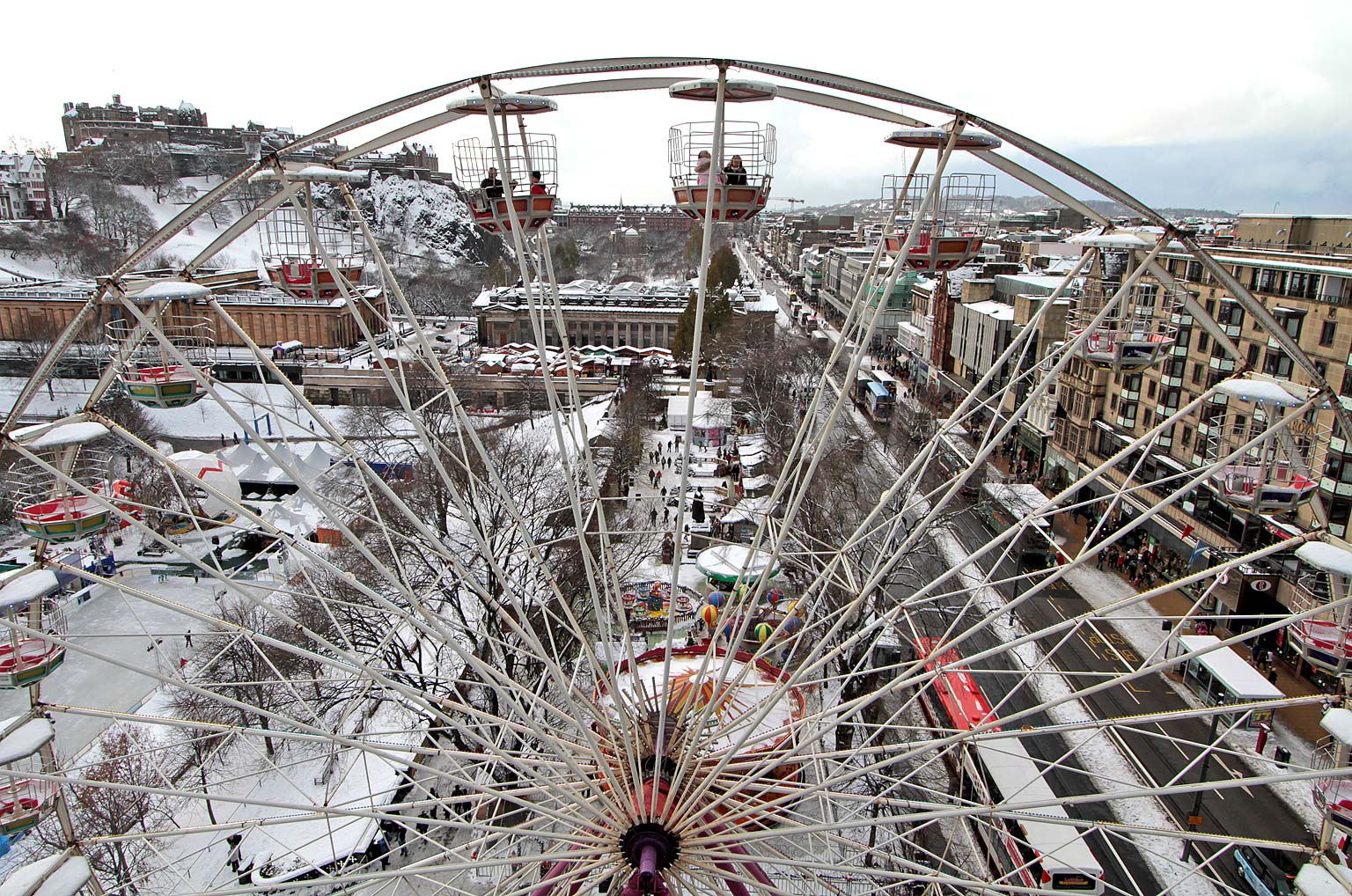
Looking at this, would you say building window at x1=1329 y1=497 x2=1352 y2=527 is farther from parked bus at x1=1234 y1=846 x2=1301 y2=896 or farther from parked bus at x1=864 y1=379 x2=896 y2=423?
parked bus at x1=864 y1=379 x2=896 y2=423

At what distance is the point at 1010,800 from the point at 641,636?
41.6ft

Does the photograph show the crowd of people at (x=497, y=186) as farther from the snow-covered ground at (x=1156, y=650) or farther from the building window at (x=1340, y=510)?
the building window at (x=1340, y=510)

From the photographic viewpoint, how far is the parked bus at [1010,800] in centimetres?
1282

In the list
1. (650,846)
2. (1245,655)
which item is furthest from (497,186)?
(1245,655)

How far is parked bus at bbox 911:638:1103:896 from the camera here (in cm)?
1282

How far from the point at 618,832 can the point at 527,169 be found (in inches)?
295

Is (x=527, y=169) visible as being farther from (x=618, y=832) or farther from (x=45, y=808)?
(x=45, y=808)

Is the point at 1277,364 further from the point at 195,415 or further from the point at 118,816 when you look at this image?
the point at 195,415

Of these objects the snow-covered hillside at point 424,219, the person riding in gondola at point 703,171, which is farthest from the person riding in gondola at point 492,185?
the snow-covered hillside at point 424,219

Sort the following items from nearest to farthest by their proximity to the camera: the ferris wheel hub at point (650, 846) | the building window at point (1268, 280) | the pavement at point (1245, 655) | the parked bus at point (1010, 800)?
the ferris wheel hub at point (650, 846) → the parked bus at point (1010, 800) → the pavement at point (1245, 655) → the building window at point (1268, 280)

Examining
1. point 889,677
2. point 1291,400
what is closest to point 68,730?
point 889,677

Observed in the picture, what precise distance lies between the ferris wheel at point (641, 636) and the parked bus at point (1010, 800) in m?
0.12

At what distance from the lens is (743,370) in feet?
161

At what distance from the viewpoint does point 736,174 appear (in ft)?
28.2
